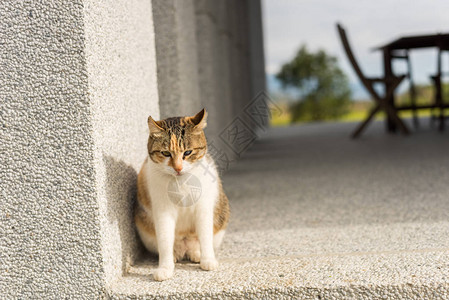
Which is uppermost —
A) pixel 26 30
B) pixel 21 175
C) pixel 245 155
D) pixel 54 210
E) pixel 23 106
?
pixel 26 30

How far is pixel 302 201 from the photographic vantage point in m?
2.88

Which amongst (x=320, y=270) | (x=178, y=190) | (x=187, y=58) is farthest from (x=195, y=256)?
(x=187, y=58)

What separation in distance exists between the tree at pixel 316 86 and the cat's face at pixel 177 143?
45.4ft

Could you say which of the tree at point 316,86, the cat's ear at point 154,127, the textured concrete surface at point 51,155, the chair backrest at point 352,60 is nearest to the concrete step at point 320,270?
the textured concrete surface at point 51,155

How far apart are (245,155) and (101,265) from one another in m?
4.66

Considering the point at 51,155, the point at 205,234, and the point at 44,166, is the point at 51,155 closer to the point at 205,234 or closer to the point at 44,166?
the point at 44,166

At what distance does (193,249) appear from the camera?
6.23 ft

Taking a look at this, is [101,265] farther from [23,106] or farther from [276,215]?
[276,215]

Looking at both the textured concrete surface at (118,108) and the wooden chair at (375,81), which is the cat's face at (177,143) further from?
the wooden chair at (375,81)

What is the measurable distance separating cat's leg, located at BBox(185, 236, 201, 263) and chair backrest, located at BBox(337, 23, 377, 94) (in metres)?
4.79

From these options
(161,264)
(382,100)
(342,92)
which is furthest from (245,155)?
(342,92)

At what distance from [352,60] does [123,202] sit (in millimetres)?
4994

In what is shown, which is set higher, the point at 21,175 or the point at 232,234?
the point at 21,175

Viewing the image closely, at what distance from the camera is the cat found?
165 cm
